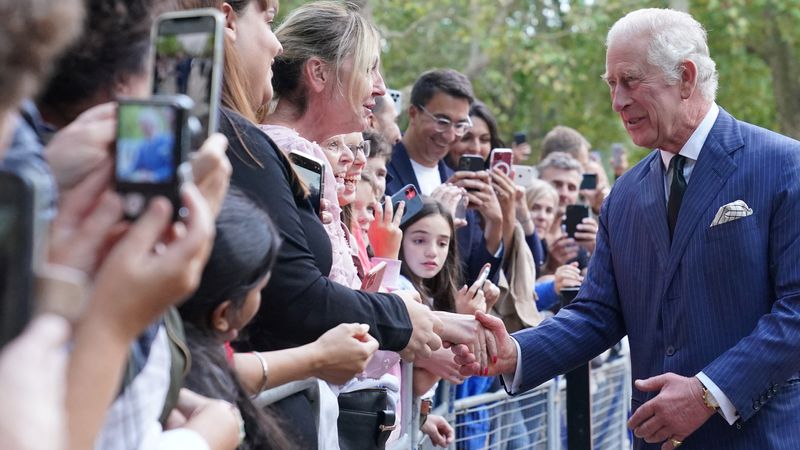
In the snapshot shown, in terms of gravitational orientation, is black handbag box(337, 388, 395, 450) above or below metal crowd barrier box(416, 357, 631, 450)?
above

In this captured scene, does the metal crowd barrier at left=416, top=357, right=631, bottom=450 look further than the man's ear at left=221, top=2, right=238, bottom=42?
Yes

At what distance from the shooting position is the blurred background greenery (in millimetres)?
17344

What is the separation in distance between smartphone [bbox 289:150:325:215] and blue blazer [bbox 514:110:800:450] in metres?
1.41

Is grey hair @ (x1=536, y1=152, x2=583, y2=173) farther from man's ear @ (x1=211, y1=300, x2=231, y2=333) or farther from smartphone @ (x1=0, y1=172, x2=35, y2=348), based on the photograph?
smartphone @ (x1=0, y1=172, x2=35, y2=348)

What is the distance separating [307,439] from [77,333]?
1.62 meters

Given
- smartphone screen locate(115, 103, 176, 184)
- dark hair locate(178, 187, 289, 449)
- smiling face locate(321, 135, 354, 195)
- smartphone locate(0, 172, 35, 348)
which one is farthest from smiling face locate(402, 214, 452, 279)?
smartphone locate(0, 172, 35, 348)

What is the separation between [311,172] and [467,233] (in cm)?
303

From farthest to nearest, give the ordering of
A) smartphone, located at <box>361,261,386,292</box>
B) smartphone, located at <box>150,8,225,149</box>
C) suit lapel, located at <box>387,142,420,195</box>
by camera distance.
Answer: suit lapel, located at <box>387,142,420,195</box>
smartphone, located at <box>361,261,386,292</box>
smartphone, located at <box>150,8,225,149</box>

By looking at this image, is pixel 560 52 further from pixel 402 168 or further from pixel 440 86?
pixel 402 168

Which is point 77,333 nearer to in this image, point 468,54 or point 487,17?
point 487,17

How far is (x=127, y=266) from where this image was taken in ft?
4.92

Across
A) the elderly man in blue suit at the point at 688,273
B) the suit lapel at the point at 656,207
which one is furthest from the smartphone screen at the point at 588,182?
the suit lapel at the point at 656,207

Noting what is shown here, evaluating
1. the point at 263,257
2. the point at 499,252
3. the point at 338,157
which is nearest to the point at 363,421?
the point at 338,157

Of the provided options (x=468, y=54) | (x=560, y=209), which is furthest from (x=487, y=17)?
(x=560, y=209)
